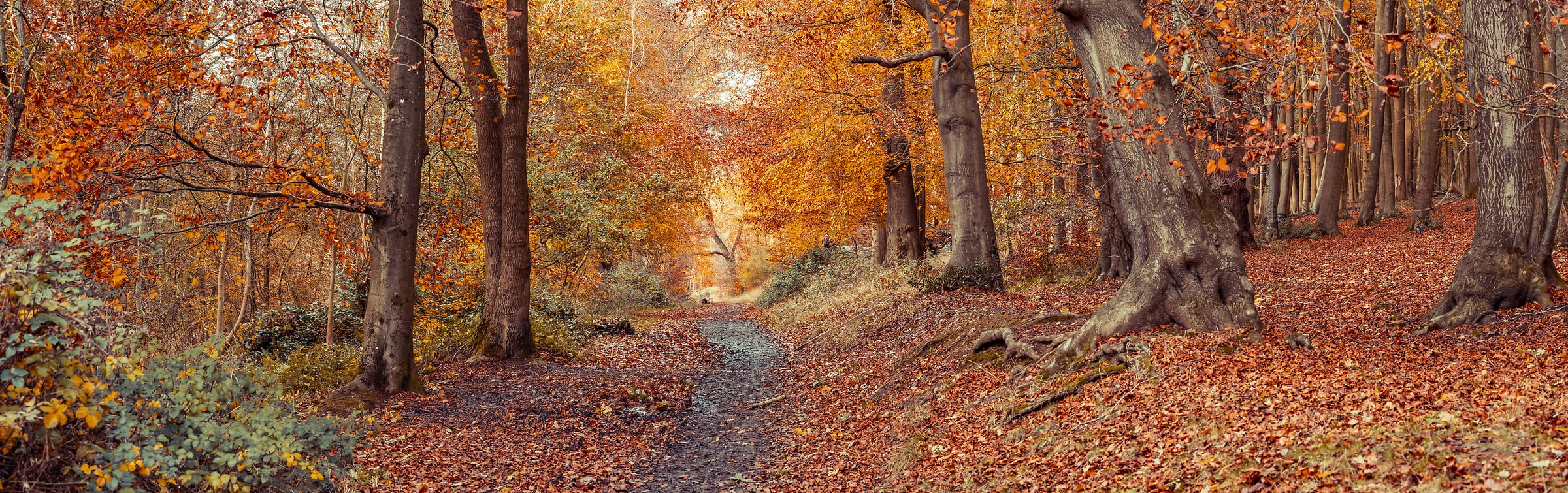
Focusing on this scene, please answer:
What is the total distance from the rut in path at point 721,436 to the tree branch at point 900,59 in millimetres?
4783

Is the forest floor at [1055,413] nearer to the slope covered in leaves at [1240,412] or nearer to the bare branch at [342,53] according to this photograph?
the slope covered in leaves at [1240,412]

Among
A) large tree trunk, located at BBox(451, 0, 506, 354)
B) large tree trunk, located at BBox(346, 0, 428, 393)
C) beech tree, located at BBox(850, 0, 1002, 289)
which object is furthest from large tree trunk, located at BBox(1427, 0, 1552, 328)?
large tree trunk, located at BBox(451, 0, 506, 354)

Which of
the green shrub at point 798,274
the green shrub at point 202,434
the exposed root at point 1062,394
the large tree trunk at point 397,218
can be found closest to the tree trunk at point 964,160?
the exposed root at point 1062,394

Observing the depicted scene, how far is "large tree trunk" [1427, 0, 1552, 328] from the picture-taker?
25.5 feet

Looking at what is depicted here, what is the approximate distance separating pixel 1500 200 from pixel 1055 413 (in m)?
4.80

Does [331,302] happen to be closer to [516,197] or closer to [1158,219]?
[516,197]

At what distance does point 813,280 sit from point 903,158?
6019mm

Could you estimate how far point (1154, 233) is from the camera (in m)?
7.89

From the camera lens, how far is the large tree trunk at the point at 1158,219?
7633mm

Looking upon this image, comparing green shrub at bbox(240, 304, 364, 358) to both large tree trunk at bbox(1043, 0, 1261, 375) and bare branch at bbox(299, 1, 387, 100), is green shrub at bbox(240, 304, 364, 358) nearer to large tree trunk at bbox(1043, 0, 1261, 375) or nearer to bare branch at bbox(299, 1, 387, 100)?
bare branch at bbox(299, 1, 387, 100)

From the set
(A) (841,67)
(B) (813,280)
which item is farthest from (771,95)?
(B) (813,280)

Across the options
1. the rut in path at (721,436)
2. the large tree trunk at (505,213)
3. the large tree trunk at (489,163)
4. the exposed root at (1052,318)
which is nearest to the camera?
the rut in path at (721,436)

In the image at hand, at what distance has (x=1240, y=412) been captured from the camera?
5.50 m

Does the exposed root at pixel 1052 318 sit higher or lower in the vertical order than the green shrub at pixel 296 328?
higher
